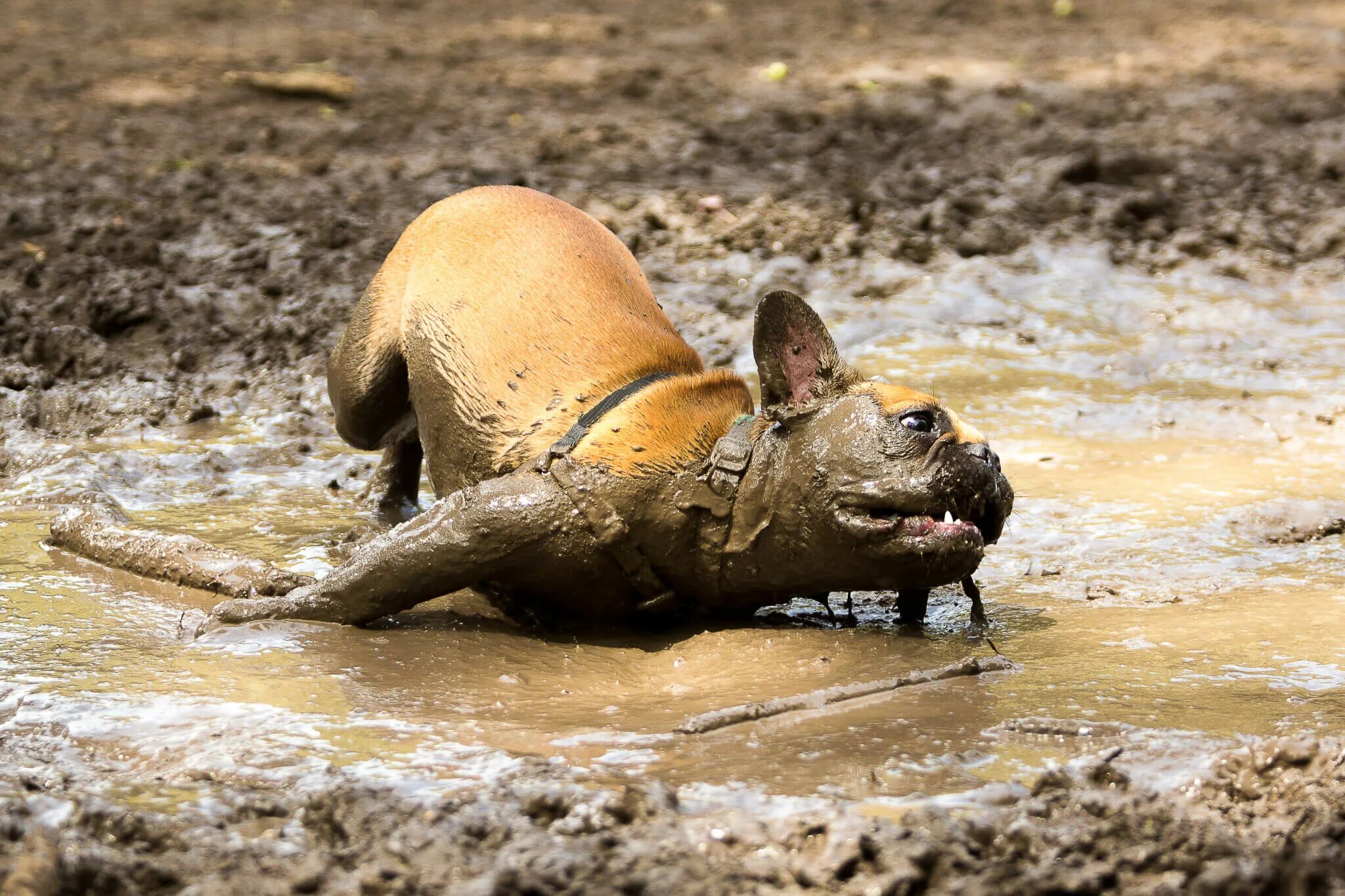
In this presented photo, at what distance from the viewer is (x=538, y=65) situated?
13336 millimetres

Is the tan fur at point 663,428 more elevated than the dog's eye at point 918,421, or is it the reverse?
the dog's eye at point 918,421

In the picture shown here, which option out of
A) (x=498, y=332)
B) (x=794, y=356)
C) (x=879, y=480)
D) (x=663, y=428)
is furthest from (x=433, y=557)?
(x=879, y=480)

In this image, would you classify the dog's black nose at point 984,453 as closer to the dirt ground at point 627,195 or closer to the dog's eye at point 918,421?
the dog's eye at point 918,421

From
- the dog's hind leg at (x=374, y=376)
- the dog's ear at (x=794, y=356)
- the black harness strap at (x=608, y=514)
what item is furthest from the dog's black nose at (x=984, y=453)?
the dog's hind leg at (x=374, y=376)

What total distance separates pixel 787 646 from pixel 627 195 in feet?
19.0

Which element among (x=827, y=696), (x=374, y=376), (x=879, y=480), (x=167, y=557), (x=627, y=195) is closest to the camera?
(x=827, y=696)

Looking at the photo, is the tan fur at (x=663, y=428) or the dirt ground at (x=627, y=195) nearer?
the dirt ground at (x=627, y=195)

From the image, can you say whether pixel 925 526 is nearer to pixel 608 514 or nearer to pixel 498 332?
pixel 608 514

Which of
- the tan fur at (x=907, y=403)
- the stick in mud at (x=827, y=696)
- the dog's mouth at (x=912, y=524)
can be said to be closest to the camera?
the stick in mud at (x=827, y=696)

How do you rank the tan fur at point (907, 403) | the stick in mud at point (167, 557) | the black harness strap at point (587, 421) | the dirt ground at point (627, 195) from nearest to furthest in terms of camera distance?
the dirt ground at point (627, 195), the tan fur at point (907, 403), the black harness strap at point (587, 421), the stick in mud at point (167, 557)

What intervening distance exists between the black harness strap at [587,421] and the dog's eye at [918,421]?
83 centimetres

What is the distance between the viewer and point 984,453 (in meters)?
4.27

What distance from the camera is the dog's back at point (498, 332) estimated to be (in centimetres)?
486

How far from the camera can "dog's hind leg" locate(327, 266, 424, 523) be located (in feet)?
18.1
